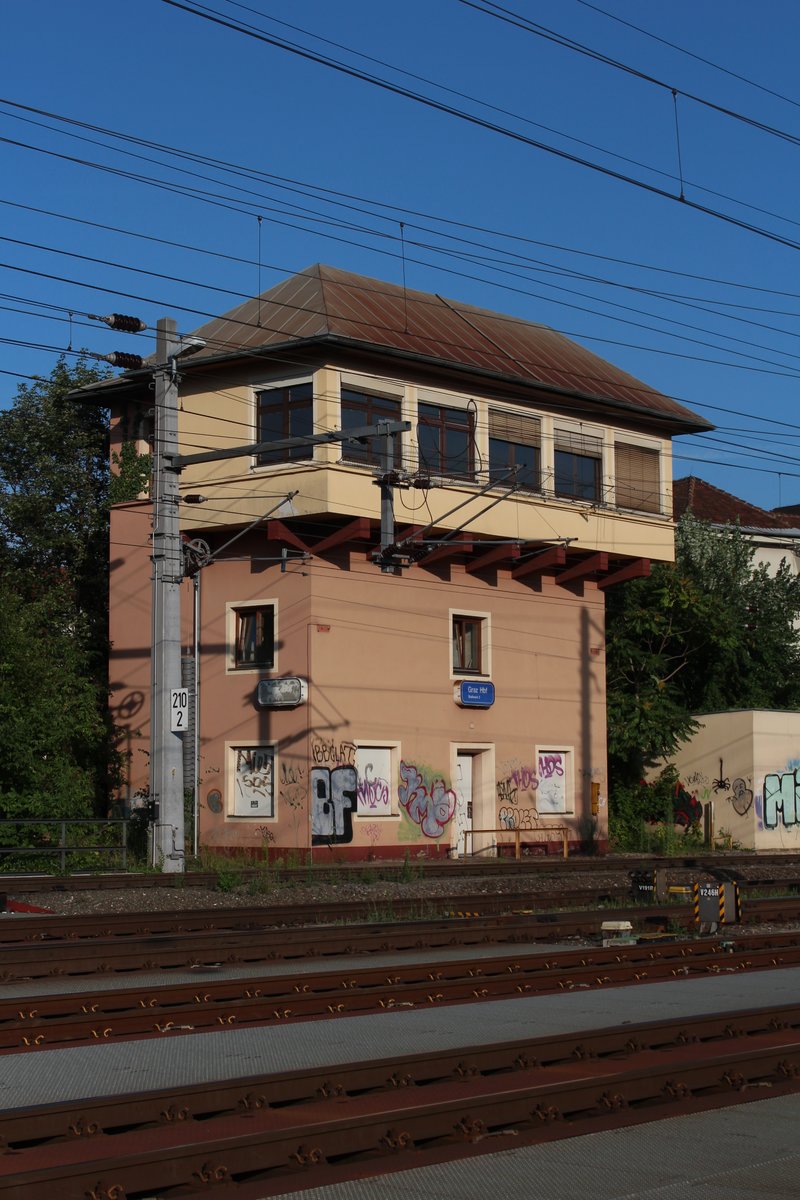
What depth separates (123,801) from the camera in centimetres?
3359

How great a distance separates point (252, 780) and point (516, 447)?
31.7 feet

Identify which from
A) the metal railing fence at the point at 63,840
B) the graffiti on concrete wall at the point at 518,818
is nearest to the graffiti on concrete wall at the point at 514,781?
the graffiti on concrete wall at the point at 518,818

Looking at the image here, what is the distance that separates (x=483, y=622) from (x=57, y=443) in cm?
1209

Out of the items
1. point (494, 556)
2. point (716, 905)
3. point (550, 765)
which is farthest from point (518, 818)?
point (716, 905)

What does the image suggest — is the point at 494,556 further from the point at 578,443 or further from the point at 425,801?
the point at 425,801

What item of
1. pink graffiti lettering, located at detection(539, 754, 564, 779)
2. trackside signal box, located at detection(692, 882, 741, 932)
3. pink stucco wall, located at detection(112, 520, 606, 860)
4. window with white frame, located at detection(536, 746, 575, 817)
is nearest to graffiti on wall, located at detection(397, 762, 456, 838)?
→ pink stucco wall, located at detection(112, 520, 606, 860)

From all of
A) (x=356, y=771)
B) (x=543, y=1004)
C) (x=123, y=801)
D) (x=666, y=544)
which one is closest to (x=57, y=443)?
(x=123, y=801)

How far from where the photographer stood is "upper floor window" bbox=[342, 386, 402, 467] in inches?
1217

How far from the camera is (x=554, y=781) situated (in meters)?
36.4

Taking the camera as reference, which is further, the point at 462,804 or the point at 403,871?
the point at 462,804

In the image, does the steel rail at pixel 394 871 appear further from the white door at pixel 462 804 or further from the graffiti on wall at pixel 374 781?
the graffiti on wall at pixel 374 781

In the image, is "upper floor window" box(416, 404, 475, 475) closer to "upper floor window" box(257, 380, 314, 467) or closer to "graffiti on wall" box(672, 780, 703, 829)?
"upper floor window" box(257, 380, 314, 467)

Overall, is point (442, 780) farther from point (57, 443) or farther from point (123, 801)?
point (57, 443)

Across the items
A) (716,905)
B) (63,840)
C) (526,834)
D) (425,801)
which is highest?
(425,801)
